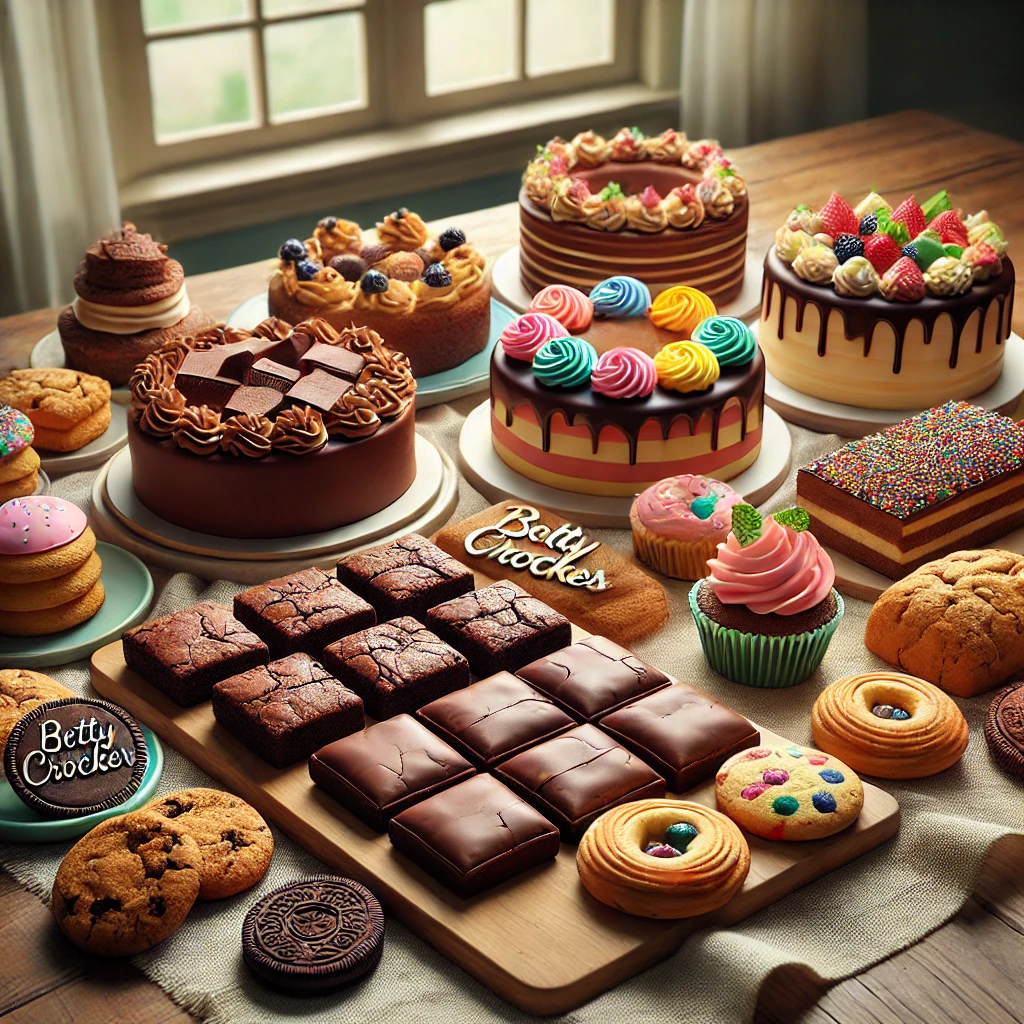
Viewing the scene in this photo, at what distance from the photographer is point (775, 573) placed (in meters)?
3.05

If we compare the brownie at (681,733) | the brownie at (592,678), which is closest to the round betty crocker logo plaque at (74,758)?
the brownie at (592,678)

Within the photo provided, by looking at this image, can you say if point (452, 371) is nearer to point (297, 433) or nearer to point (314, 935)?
point (297, 433)

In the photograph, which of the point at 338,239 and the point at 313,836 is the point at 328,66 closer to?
the point at 338,239

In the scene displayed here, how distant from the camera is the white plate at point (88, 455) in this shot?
154 inches

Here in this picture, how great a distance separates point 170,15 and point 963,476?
3.58 metres

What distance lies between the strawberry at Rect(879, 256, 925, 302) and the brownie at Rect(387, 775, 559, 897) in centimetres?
195

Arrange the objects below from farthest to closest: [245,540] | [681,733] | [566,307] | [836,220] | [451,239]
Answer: [451,239]
[836,220]
[566,307]
[245,540]
[681,733]

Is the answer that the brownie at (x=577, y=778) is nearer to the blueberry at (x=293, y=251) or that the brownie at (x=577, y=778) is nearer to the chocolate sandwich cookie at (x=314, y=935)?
the chocolate sandwich cookie at (x=314, y=935)

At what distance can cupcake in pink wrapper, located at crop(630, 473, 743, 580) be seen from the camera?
342 centimetres

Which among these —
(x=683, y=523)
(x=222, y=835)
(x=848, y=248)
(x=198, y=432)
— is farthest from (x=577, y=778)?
(x=848, y=248)

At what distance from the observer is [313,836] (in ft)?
8.79

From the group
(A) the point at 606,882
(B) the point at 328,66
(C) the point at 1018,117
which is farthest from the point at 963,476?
(C) the point at 1018,117

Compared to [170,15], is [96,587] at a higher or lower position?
lower

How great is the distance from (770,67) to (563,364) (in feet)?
11.0
